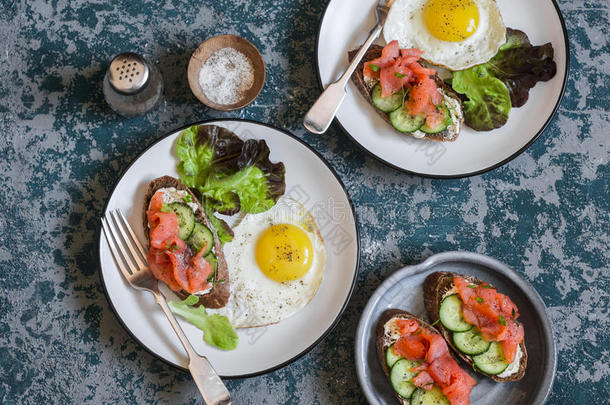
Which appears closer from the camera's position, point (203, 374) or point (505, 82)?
point (203, 374)

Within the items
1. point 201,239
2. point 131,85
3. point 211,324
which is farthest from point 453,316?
point 131,85

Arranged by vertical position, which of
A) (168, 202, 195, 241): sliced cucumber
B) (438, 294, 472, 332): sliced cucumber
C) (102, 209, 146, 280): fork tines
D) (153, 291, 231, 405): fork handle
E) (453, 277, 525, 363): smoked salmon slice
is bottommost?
(153, 291, 231, 405): fork handle

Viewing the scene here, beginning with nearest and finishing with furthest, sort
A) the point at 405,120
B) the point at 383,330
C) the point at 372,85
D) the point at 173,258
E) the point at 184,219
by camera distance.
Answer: the point at 173,258 < the point at 184,219 < the point at 383,330 < the point at 405,120 < the point at 372,85

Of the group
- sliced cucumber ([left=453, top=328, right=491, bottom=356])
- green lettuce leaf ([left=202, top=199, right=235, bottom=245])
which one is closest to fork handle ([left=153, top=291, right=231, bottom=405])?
green lettuce leaf ([left=202, top=199, right=235, bottom=245])

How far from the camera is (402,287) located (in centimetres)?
392

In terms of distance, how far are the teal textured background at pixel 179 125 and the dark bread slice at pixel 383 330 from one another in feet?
0.78

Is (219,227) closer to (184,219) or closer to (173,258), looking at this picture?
(184,219)

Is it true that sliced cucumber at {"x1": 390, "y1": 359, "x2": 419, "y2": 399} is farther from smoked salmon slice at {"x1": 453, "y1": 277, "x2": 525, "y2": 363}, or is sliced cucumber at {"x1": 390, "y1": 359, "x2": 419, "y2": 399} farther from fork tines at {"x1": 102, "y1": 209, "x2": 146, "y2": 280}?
fork tines at {"x1": 102, "y1": 209, "x2": 146, "y2": 280}

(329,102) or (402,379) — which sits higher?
(329,102)

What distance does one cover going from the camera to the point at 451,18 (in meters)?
3.93

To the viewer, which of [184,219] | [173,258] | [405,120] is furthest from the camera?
[405,120]

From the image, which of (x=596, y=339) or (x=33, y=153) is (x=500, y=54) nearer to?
(x=596, y=339)

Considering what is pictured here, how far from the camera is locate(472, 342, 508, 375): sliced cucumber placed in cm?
372

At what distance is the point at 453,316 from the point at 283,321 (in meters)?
1.16
